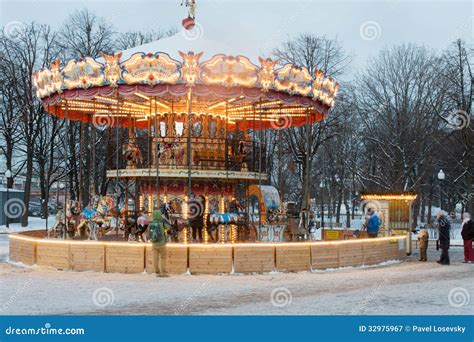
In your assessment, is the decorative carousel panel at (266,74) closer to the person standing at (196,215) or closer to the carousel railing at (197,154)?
the carousel railing at (197,154)

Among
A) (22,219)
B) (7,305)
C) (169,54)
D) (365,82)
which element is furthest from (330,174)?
(7,305)

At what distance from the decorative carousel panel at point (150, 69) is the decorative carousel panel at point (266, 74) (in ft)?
8.69

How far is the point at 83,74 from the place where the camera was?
21453 millimetres

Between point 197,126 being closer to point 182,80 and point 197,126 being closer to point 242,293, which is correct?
point 182,80

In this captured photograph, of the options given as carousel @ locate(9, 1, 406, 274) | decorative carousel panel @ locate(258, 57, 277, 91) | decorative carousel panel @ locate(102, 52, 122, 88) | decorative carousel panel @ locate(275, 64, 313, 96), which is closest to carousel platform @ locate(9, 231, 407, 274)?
carousel @ locate(9, 1, 406, 274)

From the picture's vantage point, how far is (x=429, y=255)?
25125mm

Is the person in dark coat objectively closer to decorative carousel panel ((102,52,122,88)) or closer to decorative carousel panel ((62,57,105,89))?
decorative carousel panel ((102,52,122,88))

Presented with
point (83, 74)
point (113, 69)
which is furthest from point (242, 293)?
point (83, 74)

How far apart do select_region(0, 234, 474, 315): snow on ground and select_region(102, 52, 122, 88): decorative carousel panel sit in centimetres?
623

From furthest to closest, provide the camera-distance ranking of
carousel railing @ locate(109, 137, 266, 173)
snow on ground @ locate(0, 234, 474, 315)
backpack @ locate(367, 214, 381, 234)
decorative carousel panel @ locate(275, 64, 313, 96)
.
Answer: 1. carousel railing @ locate(109, 137, 266, 173)
2. backpack @ locate(367, 214, 381, 234)
3. decorative carousel panel @ locate(275, 64, 313, 96)
4. snow on ground @ locate(0, 234, 474, 315)

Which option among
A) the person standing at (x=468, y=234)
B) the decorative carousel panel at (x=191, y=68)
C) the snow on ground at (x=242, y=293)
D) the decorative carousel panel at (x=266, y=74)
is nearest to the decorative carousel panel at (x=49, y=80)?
the decorative carousel panel at (x=191, y=68)

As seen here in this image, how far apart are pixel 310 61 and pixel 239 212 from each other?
25072mm

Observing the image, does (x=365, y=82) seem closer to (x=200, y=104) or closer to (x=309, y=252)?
(x=200, y=104)

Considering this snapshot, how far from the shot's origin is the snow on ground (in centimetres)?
1223
